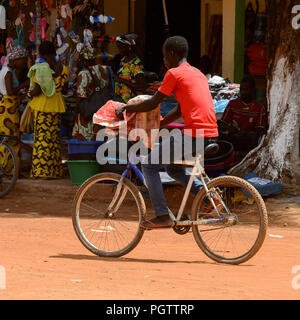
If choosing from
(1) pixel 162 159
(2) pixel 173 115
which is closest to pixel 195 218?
(1) pixel 162 159

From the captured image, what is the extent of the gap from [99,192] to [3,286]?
2178mm

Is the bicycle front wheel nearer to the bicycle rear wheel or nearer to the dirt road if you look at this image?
the dirt road

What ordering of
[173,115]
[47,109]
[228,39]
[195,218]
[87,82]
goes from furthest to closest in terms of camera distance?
[228,39] → [47,109] → [87,82] → [173,115] → [195,218]

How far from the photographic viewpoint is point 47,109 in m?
11.0

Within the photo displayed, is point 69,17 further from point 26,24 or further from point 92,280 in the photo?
point 92,280

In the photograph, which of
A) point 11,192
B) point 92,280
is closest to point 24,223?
point 11,192

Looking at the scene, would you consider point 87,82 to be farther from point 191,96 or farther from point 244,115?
point 191,96

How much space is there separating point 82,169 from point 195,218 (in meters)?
4.56

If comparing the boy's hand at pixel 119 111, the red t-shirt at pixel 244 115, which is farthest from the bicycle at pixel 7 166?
the boy's hand at pixel 119 111

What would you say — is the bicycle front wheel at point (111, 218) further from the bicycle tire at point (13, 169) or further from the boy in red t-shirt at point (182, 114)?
the bicycle tire at point (13, 169)

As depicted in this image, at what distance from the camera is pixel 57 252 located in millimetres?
6926

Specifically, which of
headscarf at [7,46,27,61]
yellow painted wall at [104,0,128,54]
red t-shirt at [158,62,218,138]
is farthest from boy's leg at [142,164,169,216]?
yellow painted wall at [104,0,128,54]
